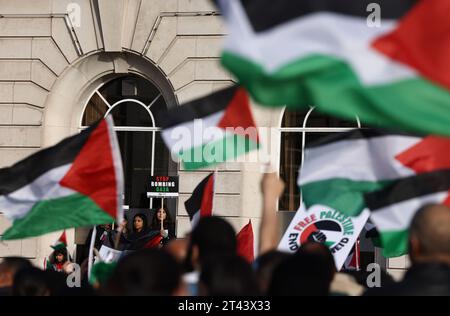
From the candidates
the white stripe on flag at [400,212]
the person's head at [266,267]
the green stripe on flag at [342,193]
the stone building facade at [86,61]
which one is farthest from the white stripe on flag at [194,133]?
the stone building facade at [86,61]

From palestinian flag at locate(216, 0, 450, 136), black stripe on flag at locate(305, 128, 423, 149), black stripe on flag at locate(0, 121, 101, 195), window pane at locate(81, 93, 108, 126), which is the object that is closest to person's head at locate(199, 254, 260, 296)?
palestinian flag at locate(216, 0, 450, 136)

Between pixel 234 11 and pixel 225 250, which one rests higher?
pixel 234 11

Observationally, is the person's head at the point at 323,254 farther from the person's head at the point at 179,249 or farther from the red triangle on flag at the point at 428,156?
the red triangle on flag at the point at 428,156

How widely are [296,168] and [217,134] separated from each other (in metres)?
8.95

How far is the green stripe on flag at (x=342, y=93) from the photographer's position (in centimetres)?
558

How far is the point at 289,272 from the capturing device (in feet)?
16.2

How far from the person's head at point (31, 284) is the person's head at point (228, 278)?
1.27 meters

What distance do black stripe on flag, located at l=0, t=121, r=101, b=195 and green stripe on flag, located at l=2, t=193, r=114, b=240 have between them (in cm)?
26

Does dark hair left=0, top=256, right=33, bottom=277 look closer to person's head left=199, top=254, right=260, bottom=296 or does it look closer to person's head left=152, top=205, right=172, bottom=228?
person's head left=199, top=254, right=260, bottom=296

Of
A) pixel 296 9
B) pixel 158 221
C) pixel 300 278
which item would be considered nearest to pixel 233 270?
pixel 300 278

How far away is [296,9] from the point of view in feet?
19.3

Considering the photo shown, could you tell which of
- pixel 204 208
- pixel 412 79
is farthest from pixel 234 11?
pixel 204 208

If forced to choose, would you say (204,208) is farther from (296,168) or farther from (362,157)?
(296,168)

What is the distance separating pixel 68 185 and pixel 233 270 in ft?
11.8
